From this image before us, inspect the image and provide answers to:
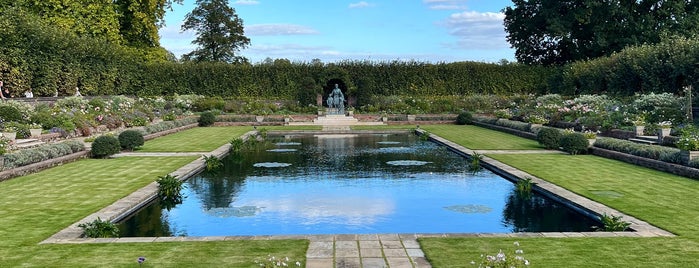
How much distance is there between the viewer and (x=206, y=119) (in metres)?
33.1

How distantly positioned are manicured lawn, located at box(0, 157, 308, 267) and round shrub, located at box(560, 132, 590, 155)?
12.8 metres

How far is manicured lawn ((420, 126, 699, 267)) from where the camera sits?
21.6 feet

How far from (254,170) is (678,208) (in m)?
10.5

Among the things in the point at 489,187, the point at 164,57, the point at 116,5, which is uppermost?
the point at 116,5

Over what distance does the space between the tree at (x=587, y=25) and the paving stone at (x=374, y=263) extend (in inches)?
1482

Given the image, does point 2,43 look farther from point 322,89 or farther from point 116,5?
point 322,89

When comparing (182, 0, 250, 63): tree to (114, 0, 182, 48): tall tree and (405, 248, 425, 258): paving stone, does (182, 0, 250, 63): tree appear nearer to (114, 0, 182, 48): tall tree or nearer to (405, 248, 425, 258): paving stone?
(114, 0, 182, 48): tall tree

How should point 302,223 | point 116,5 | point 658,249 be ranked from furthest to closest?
point 116,5 → point 302,223 → point 658,249

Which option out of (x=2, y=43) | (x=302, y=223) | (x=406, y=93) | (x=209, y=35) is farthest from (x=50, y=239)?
(x=209, y=35)

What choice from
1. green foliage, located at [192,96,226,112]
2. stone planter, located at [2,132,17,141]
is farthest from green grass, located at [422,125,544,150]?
green foliage, located at [192,96,226,112]

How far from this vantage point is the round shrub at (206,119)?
3306cm

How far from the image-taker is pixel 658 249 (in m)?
7.01

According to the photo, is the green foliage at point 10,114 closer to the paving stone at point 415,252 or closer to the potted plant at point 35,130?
the potted plant at point 35,130

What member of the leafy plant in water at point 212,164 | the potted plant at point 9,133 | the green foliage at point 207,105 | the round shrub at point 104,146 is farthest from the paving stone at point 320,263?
the green foliage at point 207,105
